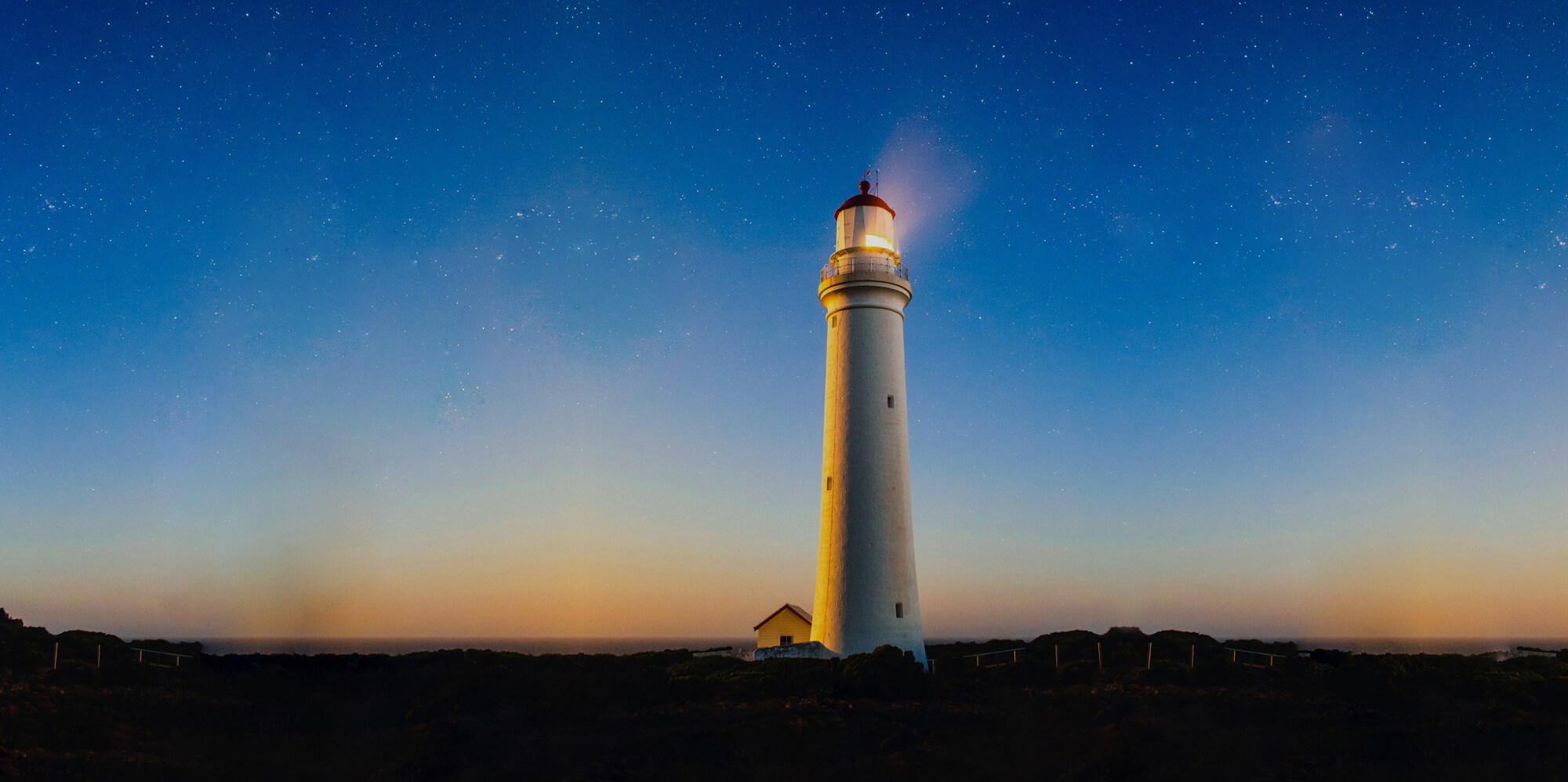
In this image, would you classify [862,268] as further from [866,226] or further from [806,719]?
[806,719]

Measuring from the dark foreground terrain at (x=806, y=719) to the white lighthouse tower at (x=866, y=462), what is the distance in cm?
156

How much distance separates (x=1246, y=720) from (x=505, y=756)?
16.2 meters

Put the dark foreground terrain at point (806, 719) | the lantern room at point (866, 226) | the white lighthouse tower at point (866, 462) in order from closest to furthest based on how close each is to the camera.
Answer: the dark foreground terrain at point (806, 719) → the white lighthouse tower at point (866, 462) → the lantern room at point (866, 226)

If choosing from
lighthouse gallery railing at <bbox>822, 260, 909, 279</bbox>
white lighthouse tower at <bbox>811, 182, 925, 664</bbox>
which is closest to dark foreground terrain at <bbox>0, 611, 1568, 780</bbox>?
white lighthouse tower at <bbox>811, 182, 925, 664</bbox>

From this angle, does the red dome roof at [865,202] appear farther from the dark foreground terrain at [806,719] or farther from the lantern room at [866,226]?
the dark foreground terrain at [806,719]

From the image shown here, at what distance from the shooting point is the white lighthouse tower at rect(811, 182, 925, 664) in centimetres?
2658

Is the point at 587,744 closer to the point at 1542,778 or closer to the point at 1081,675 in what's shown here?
the point at 1081,675

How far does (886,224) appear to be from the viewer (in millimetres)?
29703

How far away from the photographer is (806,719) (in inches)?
836

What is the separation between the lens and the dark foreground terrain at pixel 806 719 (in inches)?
723

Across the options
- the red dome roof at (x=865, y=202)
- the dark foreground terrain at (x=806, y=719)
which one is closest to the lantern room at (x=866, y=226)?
the red dome roof at (x=865, y=202)

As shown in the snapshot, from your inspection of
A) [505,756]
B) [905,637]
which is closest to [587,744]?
[505,756]

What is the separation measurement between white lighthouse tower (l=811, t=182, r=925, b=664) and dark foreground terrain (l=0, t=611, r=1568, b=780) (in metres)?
1.56

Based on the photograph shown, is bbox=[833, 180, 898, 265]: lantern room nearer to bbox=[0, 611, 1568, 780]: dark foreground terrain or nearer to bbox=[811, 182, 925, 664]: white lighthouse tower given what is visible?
bbox=[811, 182, 925, 664]: white lighthouse tower
